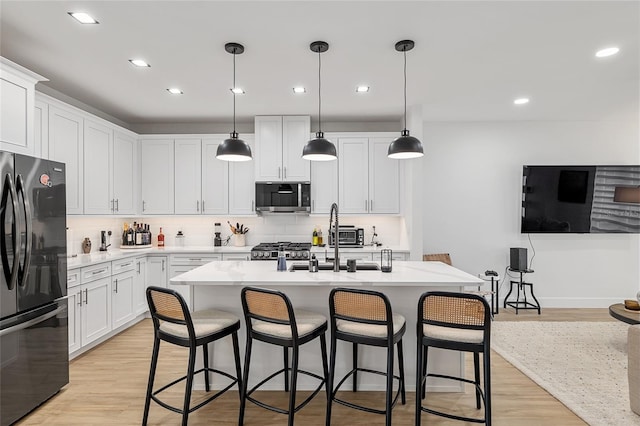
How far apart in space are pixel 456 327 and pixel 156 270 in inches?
159

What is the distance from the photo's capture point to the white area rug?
2.67 m

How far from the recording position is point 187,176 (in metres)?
5.23

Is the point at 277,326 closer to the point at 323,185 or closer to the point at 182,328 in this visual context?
the point at 182,328

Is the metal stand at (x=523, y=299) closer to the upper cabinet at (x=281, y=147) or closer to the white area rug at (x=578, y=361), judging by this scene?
the white area rug at (x=578, y=361)

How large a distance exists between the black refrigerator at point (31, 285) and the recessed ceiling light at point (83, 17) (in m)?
1.03

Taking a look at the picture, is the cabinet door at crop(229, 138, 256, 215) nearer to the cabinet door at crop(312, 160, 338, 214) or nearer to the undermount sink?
the cabinet door at crop(312, 160, 338, 214)

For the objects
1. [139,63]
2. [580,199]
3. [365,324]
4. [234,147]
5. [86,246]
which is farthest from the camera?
[580,199]

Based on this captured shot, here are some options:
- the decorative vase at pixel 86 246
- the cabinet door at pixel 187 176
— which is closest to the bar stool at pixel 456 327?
the cabinet door at pixel 187 176

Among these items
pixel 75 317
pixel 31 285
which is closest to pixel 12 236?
pixel 31 285

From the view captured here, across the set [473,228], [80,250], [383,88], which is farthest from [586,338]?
[80,250]

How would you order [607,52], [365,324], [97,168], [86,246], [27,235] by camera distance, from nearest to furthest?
[365,324] → [27,235] → [607,52] → [97,168] → [86,246]

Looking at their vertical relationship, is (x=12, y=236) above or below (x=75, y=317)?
above

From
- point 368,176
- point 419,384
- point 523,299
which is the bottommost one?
point 523,299

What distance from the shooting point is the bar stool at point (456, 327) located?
2.14m
